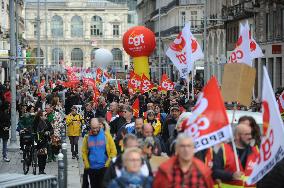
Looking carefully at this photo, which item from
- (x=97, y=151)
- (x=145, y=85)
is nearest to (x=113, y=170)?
(x=97, y=151)

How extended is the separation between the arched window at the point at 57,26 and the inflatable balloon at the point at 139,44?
13443cm

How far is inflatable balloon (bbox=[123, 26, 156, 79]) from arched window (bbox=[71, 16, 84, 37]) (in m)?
135

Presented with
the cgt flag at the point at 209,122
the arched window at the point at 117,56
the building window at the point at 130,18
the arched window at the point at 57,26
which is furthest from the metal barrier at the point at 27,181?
the building window at the point at 130,18

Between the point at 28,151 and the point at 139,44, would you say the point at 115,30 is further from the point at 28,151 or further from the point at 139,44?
the point at 28,151

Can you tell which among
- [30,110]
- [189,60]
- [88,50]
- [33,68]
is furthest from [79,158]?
[88,50]

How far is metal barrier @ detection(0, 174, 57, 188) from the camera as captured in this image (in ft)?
37.2

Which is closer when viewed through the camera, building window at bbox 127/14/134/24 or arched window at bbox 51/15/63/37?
arched window at bbox 51/15/63/37

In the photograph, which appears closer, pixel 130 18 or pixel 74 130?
pixel 74 130

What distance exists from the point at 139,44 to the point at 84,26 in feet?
449

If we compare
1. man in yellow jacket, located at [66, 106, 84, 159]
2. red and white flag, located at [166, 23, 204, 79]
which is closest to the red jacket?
man in yellow jacket, located at [66, 106, 84, 159]

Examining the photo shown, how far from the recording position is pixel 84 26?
178 metres

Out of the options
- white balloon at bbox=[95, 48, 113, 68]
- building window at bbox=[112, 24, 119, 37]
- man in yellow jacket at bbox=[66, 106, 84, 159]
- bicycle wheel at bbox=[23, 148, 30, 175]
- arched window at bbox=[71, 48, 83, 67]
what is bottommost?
bicycle wheel at bbox=[23, 148, 30, 175]

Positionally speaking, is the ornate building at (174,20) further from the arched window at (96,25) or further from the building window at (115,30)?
the arched window at (96,25)

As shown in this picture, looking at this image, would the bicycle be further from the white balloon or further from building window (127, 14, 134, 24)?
building window (127, 14, 134, 24)
